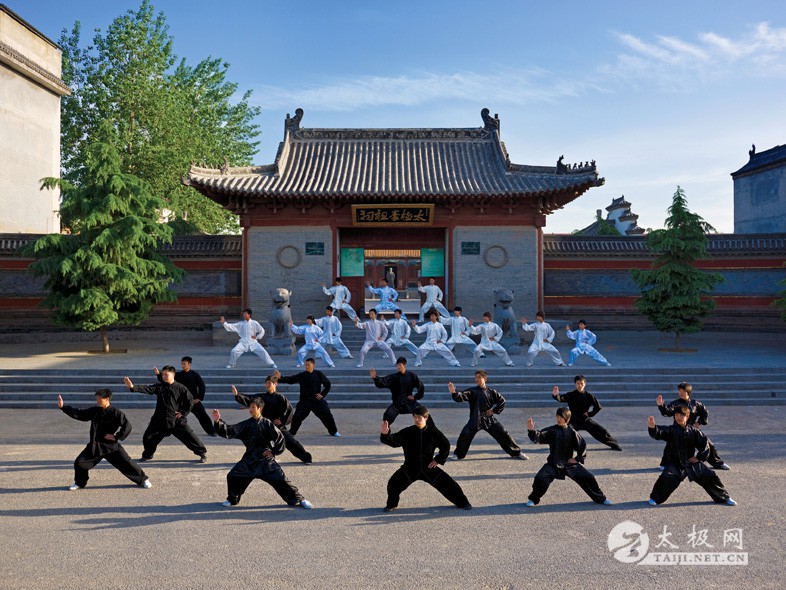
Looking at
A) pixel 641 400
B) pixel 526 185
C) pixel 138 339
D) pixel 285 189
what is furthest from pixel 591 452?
pixel 138 339

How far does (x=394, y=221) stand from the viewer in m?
17.3

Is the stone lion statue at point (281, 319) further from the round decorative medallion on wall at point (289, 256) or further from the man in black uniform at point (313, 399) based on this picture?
the man in black uniform at point (313, 399)

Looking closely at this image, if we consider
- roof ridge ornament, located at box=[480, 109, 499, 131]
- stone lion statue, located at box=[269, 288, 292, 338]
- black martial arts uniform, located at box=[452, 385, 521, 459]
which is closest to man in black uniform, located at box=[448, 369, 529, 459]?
black martial arts uniform, located at box=[452, 385, 521, 459]

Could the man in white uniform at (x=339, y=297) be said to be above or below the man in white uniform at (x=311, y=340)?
above

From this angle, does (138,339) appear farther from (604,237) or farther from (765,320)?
(765,320)

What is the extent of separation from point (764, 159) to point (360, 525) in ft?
78.2

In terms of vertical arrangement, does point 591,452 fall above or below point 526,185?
below

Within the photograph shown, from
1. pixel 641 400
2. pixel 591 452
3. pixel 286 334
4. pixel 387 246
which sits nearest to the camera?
pixel 591 452

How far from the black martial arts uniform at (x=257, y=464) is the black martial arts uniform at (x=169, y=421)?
1528 mm

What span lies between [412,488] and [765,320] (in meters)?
15.5

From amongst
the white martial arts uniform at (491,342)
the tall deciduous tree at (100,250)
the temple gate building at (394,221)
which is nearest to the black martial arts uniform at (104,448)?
the white martial arts uniform at (491,342)

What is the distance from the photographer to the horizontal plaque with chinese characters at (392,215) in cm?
1700

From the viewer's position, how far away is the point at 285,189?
54.7 feet

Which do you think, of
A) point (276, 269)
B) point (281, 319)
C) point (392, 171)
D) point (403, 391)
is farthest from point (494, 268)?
point (403, 391)
